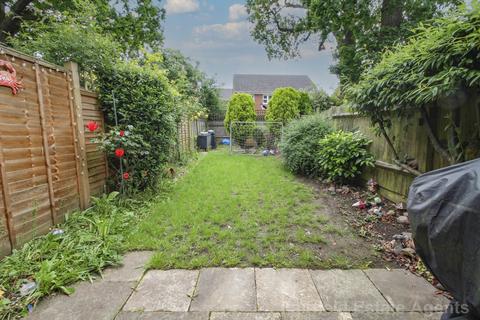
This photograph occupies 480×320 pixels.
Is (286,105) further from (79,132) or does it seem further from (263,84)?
(263,84)

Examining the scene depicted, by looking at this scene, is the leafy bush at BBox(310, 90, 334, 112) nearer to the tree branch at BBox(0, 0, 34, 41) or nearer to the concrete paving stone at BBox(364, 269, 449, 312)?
the concrete paving stone at BBox(364, 269, 449, 312)

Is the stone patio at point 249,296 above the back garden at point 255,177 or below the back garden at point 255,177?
below

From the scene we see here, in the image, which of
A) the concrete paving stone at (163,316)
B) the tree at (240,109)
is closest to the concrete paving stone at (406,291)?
the concrete paving stone at (163,316)

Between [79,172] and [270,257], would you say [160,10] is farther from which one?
[270,257]

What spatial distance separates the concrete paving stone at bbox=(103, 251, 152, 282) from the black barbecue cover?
215cm

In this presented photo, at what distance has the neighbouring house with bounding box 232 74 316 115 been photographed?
2292 centimetres

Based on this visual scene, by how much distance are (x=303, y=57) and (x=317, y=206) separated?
9497 millimetres

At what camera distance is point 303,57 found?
1114cm

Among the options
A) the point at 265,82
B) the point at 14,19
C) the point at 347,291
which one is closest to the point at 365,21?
the point at 347,291

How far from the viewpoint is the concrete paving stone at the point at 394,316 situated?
5.25 feet

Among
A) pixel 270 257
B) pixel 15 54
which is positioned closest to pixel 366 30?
pixel 270 257

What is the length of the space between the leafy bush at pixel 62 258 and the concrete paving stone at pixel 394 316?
7.13 ft

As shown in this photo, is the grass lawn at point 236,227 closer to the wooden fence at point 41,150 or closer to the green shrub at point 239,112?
the wooden fence at point 41,150

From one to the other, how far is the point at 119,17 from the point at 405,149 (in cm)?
910
